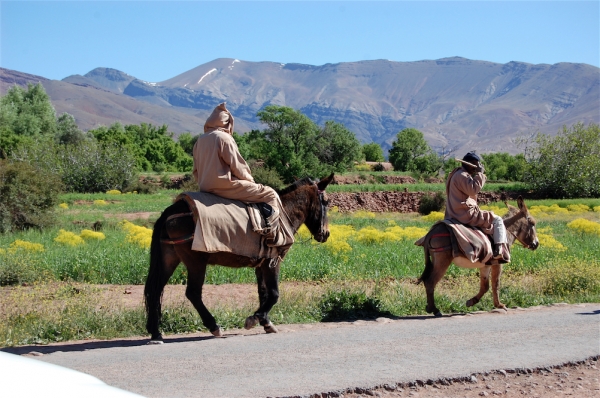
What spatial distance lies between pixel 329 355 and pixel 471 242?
3961 mm

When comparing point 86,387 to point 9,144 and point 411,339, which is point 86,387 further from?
point 9,144

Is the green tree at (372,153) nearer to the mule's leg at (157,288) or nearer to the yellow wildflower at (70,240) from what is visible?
the yellow wildflower at (70,240)

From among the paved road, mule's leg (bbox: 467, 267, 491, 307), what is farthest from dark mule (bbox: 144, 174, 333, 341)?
mule's leg (bbox: 467, 267, 491, 307)

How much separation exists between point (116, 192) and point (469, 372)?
131 feet

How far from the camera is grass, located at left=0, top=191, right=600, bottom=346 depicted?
10.0 meters

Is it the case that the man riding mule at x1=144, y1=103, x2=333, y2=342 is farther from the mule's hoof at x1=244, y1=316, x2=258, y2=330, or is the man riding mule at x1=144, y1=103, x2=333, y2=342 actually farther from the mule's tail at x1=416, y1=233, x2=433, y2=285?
the mule's tail at x1=416, y1=233, x2=433, y2=285

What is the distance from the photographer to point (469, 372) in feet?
25.0

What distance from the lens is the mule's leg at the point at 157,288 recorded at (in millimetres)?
9023

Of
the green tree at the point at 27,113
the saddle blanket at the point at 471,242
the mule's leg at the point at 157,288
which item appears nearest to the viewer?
the mule's leg at the point at 157,288

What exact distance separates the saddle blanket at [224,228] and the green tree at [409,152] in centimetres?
7612

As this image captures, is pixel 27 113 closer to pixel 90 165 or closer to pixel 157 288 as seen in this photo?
pixel 90 165

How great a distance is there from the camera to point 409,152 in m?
90.2

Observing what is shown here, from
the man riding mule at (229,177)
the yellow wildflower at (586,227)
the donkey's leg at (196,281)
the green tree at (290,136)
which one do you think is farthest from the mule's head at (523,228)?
the green tree at (290,136)

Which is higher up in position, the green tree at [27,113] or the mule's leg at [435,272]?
the green tree at [27,113]
